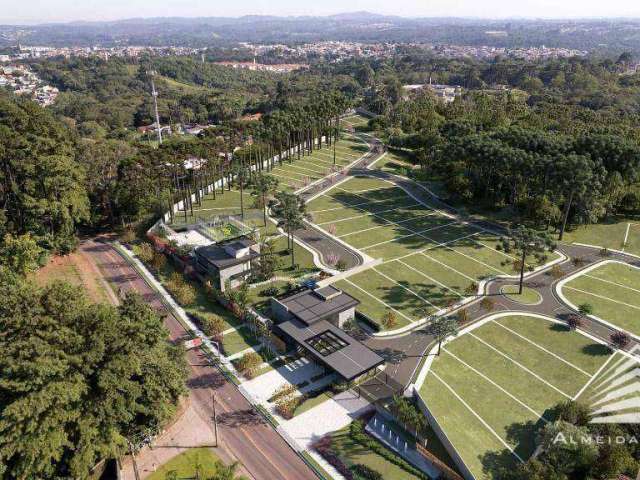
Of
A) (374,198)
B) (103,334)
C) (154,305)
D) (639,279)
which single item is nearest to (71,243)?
(154,305)

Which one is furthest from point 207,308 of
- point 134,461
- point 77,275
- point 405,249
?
point 405,249

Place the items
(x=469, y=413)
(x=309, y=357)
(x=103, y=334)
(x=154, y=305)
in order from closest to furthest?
(x=103, y=334) < (x=469, y=413) < (x=309, y=357) < (x=154, y=305)

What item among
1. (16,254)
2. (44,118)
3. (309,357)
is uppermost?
(44,118)

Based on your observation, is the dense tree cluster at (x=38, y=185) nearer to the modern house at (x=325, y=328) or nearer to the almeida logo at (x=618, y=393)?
the modern house at (x=325, y=328)

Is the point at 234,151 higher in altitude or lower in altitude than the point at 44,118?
lower

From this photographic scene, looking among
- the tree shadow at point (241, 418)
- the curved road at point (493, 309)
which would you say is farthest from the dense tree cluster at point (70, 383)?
the curved road at point (493, 309)

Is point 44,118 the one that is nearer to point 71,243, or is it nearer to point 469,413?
point 71,243
